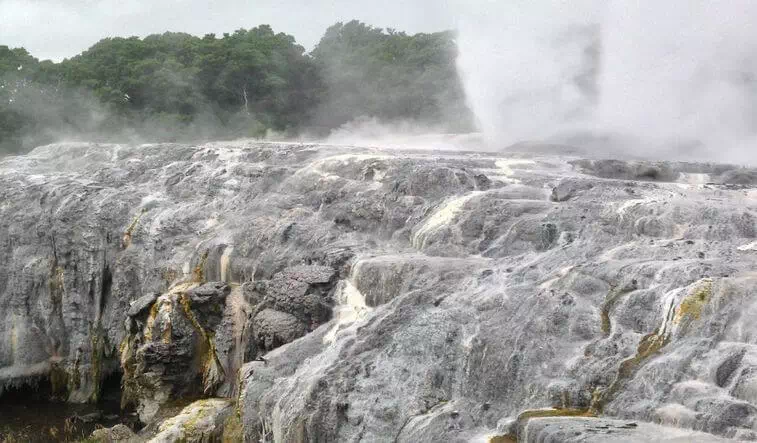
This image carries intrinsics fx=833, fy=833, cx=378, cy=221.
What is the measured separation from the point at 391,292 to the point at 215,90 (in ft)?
84.2

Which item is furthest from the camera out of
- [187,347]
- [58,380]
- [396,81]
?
[396,81]

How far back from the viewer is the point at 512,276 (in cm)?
1038

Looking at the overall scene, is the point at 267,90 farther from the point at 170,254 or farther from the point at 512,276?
the point at 512,276

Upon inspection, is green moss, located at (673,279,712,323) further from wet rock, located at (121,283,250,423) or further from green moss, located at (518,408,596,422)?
wet rock, located at (121,283,250,423)

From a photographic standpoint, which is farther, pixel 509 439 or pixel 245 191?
pixel 245 191

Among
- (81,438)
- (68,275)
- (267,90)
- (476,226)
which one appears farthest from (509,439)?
(267,90)

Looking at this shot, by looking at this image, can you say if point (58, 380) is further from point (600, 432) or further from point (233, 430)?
point (600, 432)

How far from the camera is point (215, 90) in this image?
35.0 m

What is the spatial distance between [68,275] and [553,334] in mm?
11521

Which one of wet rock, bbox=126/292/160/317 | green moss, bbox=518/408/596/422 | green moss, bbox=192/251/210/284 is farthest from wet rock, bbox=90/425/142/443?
green moss, bbox=518/408/596/422

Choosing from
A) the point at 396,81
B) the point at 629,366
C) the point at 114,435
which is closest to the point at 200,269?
the point at 114,435

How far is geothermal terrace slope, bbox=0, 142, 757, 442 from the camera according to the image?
317 inches

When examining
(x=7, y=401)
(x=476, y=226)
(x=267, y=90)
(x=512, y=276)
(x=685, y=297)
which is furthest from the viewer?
(x=267, y=90)

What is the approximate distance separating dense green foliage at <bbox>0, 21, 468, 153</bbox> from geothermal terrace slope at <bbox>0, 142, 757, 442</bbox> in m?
13.5
